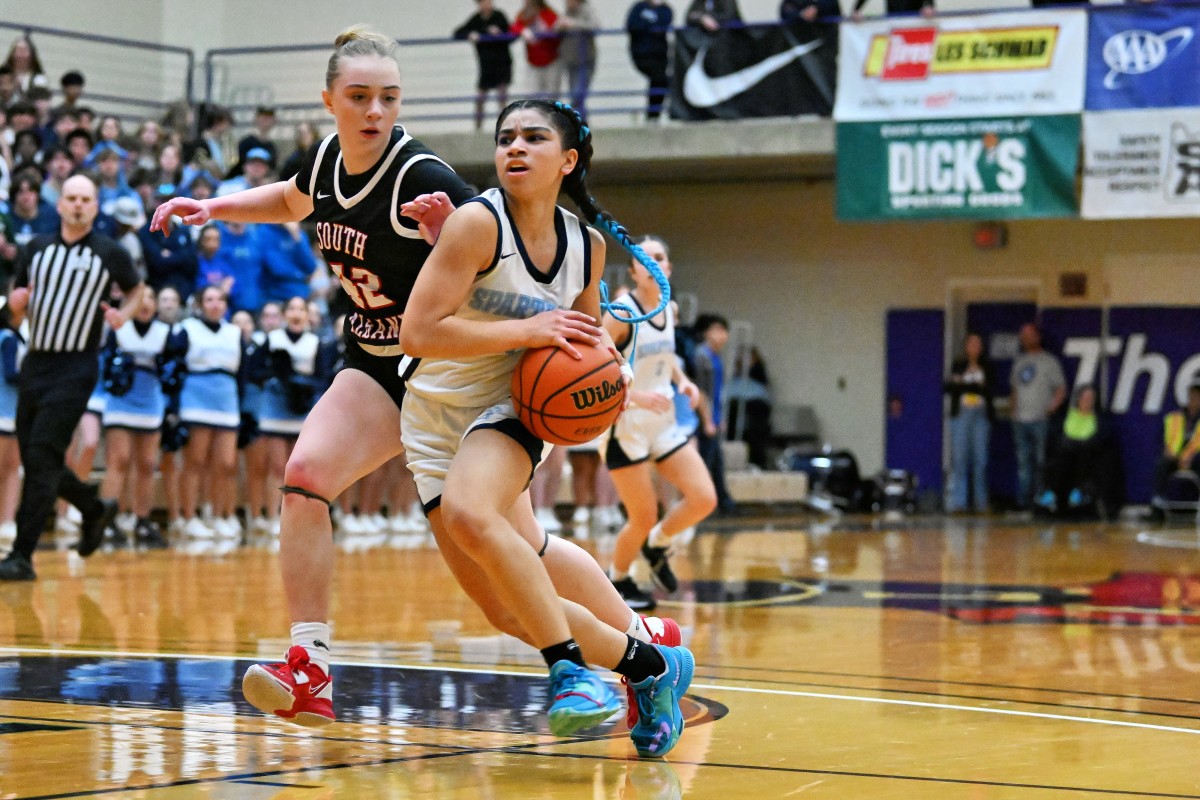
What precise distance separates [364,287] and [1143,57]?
1284cm

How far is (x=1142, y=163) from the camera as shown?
51.9ft

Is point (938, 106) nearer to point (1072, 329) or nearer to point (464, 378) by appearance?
point (1072, 329)

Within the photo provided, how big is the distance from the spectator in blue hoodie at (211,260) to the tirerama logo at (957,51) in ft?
21.9

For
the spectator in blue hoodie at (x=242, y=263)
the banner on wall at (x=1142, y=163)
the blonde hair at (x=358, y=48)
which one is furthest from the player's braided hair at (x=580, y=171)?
the banner on wall at (x=1142, y=163)

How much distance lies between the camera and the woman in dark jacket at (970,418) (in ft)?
61.1

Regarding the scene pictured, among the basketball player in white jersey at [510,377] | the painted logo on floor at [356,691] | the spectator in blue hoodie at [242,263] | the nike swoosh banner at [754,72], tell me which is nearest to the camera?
the basketball player in white jersey at [510,377]

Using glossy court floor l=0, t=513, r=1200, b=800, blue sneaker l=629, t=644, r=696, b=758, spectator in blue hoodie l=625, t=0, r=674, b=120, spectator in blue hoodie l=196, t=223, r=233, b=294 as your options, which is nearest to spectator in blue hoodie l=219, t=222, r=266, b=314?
spectator in blue hoodie l=196, t=223, r=233, b=294

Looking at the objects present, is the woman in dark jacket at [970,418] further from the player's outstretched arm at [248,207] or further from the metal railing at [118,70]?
the player's outstretched arm at [248,207]

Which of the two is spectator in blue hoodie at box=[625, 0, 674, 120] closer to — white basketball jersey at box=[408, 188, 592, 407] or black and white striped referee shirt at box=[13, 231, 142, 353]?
black and white striped referee shirt at box=[13, 231, 142, 353]

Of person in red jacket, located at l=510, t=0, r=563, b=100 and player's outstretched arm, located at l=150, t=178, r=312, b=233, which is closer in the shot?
player's outstretched arm, located at l=150, t=178, r=312, b=233

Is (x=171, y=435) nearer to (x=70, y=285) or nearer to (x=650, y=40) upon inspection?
(x=70, y=285)

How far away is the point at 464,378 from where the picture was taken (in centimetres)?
433

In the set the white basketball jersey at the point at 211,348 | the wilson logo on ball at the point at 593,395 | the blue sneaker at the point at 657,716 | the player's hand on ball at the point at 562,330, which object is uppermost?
the white basketball jersey at the point at 211,348

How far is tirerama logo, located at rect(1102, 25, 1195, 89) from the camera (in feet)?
50.9
